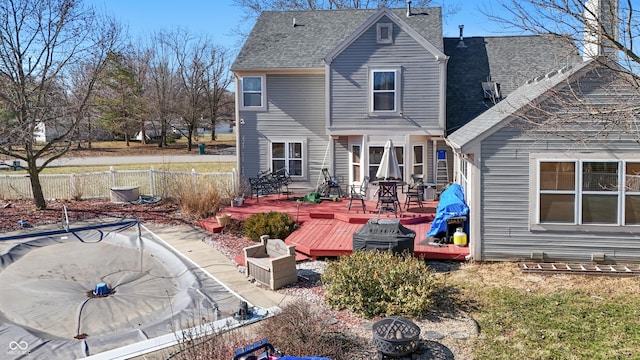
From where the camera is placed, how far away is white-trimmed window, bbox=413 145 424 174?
16.7 metres

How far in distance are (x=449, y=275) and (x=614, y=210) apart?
3.40 meters

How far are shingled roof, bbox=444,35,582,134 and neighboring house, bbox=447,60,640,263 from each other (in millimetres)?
7223

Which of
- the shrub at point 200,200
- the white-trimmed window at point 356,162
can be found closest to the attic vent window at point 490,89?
the white-trimmed window at point 356,162

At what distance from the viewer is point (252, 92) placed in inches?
720

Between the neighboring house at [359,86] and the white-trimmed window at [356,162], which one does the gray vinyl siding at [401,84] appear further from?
the white-trimmed window at [356,162]

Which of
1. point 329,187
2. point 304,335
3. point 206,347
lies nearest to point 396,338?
point 304,335

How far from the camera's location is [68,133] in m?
17.0

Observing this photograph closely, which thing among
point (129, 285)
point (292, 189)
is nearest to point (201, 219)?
point (292, 189)

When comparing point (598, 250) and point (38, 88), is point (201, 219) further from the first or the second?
point (598, 250)

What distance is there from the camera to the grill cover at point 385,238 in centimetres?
952

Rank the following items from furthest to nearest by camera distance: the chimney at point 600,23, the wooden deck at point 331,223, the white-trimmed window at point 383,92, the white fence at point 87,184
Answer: the white fence at point 87,184, the white-trimmed window at point 383,92, the wooden deck at point 331,223, the chimney at point 600,23

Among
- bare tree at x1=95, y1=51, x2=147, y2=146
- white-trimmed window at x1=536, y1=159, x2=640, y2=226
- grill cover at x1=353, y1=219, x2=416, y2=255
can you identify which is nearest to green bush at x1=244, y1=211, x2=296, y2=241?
grill cover at x1=353, y1=219, x2=416, y2=255

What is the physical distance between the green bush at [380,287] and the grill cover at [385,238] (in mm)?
1370

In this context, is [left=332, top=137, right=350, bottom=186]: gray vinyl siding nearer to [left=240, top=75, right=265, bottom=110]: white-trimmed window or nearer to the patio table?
[left=240, top=75, right=265, bottom=110]: white-trimmed window
